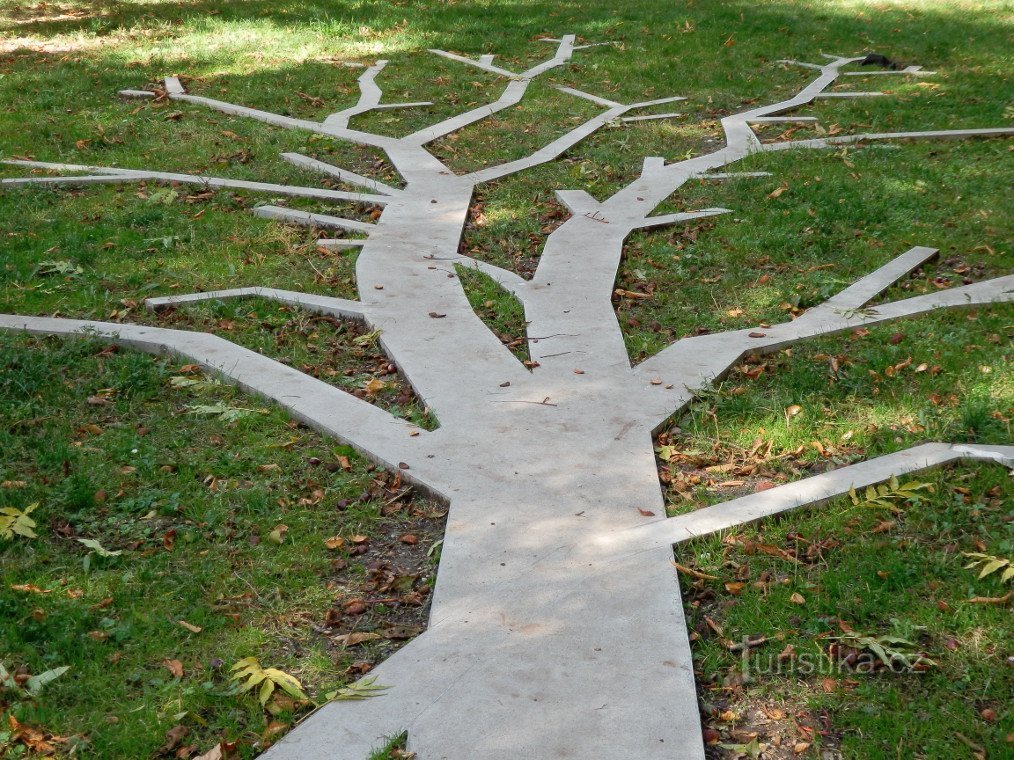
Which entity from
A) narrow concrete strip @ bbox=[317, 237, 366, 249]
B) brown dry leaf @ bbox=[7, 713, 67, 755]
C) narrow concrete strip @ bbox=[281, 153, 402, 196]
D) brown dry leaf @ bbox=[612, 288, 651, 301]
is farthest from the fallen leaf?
narrow concrete strip @ bbox=[281, 153, 402, 196]

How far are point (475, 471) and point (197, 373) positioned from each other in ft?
5.49

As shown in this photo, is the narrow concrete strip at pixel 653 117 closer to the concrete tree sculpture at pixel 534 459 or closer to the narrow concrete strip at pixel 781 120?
the narrow concrete strip at pixel 781 120

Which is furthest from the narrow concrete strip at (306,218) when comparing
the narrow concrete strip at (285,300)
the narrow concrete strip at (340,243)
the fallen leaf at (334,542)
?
the fallen leaf at (334,542)

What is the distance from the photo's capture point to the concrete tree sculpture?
2785 mm

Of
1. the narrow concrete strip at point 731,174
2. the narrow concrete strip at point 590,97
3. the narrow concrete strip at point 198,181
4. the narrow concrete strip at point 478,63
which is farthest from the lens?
the narrow concrete strip at point 478,63

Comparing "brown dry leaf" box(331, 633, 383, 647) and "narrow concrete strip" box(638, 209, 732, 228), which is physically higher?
"narrow concrete strip" box(638, 209, 732, 228)

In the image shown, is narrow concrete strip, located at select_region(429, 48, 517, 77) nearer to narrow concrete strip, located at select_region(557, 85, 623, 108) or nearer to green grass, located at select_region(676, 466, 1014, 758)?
narrow concrete strip, located at select_region(557, 85, 623, 108)

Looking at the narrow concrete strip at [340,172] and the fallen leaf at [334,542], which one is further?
the narrow concrete strip at [340,172]

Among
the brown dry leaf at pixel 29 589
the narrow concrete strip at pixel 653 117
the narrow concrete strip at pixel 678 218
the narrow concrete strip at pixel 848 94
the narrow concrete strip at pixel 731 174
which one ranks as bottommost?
the brown dry leaf at pixel 29 589

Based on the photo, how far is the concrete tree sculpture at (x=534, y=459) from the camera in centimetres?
279

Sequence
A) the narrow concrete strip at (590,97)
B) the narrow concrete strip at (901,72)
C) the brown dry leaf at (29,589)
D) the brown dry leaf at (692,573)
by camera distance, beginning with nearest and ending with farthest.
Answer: the brown dry leaf at (29,589)
the brown dry leaf at (692,573)
the narrow concrete strip at (590,97)
the narrow concrete strip at (901,72)

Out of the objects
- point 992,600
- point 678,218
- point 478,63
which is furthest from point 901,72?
point 992,600

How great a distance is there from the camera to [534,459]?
405 cm

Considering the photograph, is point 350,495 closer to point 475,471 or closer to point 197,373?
point 475,471
